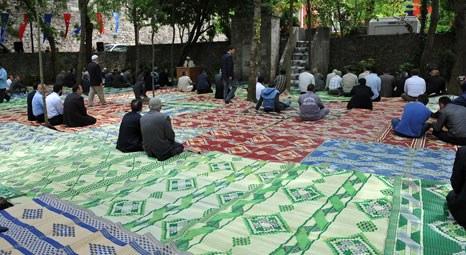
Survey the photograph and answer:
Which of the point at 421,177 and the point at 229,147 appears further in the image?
the point at 229,147

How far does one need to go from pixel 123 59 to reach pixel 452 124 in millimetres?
19128

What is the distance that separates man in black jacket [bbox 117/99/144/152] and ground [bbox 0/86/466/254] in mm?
260

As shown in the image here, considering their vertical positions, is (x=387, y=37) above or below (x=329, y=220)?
above

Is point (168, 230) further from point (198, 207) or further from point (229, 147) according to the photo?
point (229, 147)

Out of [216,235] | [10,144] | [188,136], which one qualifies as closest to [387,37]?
[188,136]

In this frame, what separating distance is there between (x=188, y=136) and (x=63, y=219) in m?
4.10

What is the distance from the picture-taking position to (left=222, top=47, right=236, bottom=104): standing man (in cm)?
1187

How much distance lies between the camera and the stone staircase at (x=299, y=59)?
17203 mm

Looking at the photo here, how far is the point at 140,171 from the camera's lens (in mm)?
5652

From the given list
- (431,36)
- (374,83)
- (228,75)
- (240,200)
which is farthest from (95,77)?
(431,36)

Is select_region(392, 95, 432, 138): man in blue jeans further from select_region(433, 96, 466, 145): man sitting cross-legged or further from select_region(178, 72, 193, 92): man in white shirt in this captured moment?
select_region(178, 72, 193, 92): man in white shirt

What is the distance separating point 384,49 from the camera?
1695 centimetres

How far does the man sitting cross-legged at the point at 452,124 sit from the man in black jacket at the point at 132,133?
4899 millimetres

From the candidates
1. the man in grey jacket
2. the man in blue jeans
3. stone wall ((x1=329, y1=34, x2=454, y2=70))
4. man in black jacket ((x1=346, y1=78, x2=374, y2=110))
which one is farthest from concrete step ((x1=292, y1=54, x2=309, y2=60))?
the man in grey jacket
